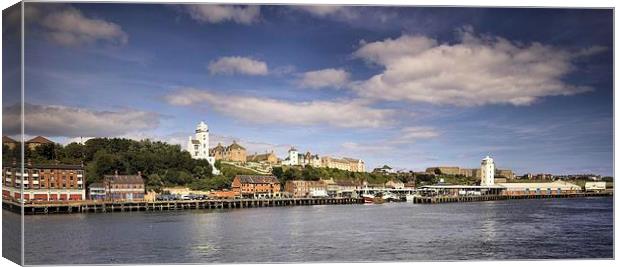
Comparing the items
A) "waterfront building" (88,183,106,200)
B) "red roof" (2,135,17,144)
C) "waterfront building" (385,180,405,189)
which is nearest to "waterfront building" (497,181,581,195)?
"waterfront building" (385,180,405,189)

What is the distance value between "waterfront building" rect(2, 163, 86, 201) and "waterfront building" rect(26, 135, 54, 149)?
0.30 meters

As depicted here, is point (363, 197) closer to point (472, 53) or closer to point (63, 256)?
point (472, 53)

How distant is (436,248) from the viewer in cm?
1220

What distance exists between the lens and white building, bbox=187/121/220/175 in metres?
14.9

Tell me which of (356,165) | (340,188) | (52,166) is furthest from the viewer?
(340,188)

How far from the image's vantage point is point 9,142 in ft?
35.9

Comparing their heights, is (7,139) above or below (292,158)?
above

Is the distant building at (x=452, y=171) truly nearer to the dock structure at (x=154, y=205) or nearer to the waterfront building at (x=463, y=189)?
the waterfront building at (x=463, y=189)

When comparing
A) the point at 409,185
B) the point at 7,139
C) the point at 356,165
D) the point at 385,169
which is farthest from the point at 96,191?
the point at 409,185

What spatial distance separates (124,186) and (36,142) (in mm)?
4847

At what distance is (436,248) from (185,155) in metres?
6.57

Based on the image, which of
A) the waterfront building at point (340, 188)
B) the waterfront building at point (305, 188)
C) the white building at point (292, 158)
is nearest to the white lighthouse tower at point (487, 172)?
the white building at point (292, 158)

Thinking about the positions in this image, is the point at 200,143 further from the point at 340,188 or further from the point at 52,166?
the point at 340,188

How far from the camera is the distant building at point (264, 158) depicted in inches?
631
